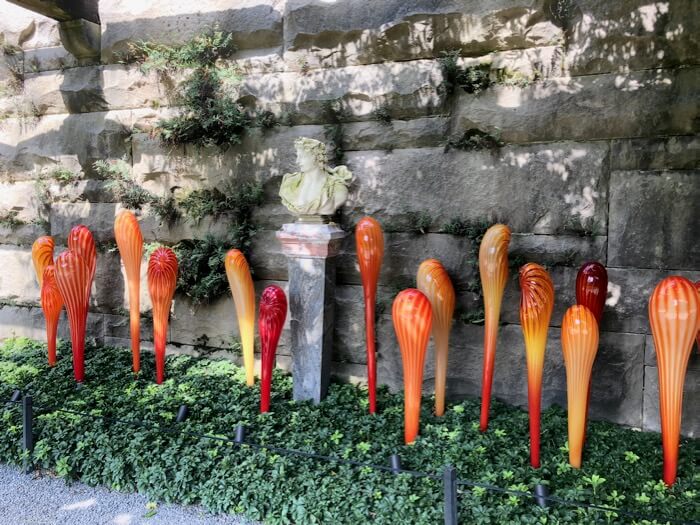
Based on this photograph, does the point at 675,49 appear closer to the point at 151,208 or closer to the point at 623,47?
the point at 623,47

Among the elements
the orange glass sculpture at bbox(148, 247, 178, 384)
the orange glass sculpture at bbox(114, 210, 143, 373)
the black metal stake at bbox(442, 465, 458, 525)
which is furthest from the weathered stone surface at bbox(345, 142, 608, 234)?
the black metal stake at bbox(442, 465, 458, 525)

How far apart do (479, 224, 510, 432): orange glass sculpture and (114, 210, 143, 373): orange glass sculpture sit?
2.59 meters

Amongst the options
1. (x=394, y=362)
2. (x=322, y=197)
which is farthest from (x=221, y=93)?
(x=394, y=362)

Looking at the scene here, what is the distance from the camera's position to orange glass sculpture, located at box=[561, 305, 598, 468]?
2.53 m

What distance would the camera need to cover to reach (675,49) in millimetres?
3152

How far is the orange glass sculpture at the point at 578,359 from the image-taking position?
253 cm

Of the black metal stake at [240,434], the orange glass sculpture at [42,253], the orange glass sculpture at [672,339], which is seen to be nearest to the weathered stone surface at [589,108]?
the orange glass sculpture at [672,339]

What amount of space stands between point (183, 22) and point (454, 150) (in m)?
2.53

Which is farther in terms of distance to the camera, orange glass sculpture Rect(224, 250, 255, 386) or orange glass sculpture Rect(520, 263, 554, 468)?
orange glass sculpture Rect(224, 250, 255, 386)

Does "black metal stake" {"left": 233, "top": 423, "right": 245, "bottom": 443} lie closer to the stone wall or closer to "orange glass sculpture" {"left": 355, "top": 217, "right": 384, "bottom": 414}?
"orange glass sculpture" {"left": 355, "top": 217, "right": 384, "bottom": 414}

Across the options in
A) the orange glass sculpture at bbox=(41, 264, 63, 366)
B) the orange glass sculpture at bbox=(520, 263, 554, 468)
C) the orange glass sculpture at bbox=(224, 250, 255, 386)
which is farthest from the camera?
the orange glass sculpture at bbox=(41, 264, 63, 366)

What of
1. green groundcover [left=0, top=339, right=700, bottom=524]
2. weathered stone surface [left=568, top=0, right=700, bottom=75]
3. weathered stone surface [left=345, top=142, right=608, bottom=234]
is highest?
weathered stone surface [left=568, top=0, right=700, bottom=75]

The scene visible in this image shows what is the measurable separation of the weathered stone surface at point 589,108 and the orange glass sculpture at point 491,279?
34.2 inches

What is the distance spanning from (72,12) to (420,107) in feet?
10.2
